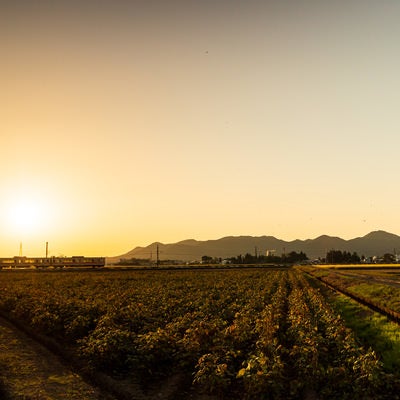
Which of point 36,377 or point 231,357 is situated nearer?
point 231,357

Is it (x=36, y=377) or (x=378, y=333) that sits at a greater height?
(x=378, y=333)

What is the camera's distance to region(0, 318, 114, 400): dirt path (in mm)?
12738

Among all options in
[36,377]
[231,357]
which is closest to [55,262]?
[36,377]

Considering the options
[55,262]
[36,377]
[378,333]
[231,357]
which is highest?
[55,262]

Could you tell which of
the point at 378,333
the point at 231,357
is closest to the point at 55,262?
the point at 378,333

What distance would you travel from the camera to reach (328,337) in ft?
56.4

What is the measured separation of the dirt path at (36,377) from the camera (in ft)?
41.8

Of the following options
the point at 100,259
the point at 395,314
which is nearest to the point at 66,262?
the point at 100,259

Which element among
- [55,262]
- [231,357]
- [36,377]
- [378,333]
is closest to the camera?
[231,357]

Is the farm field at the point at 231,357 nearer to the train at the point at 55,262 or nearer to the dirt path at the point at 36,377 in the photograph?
the dirt path at the point at 36,377

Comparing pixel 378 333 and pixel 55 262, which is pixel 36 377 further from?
pixel 55 262

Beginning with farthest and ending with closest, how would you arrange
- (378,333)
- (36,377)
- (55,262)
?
(55,262)
(378,333)
(36,377)

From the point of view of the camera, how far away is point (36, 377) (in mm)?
14672

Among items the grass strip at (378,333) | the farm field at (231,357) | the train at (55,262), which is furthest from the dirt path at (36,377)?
the train at (55,262)
